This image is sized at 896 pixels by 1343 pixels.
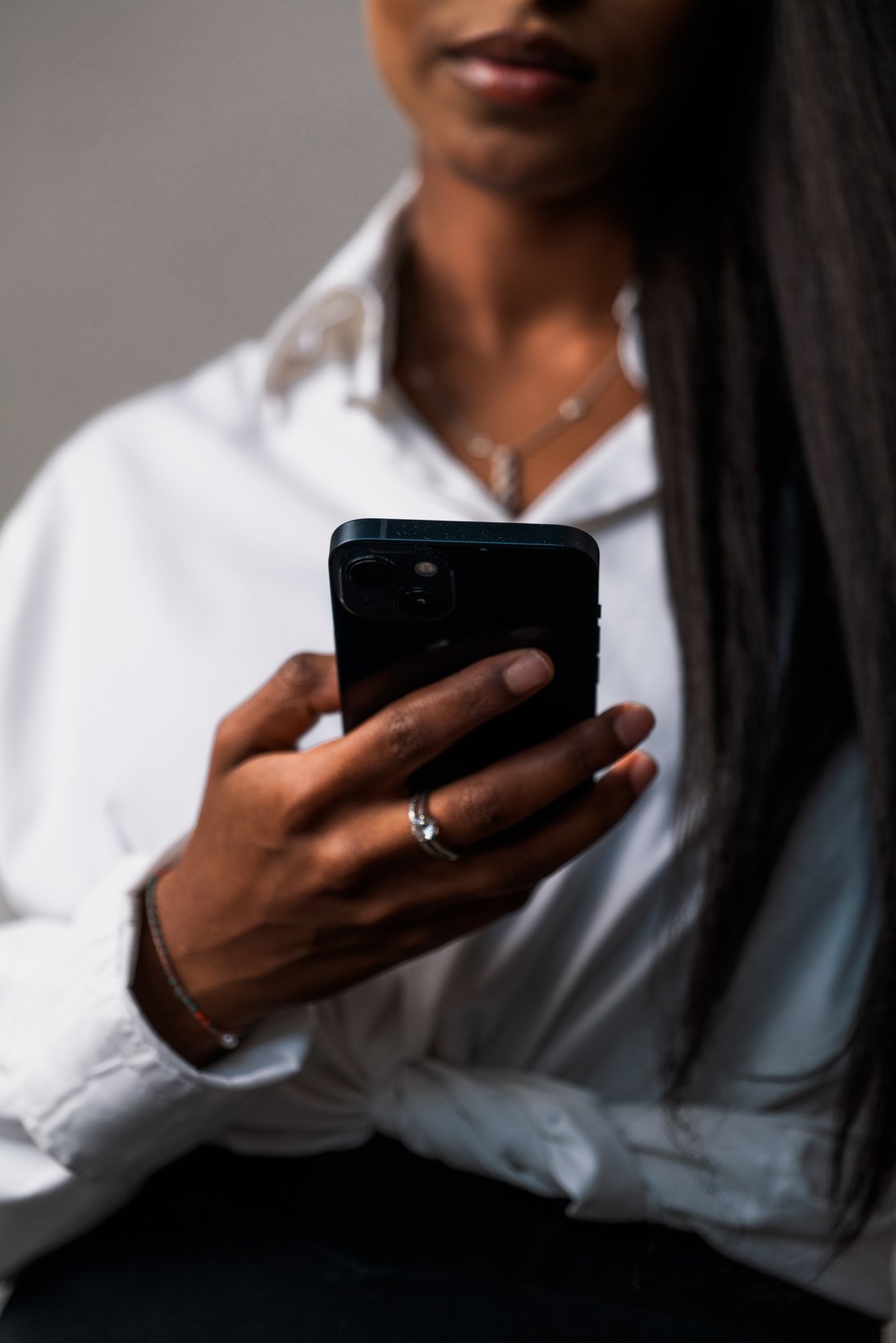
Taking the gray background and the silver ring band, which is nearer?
the silver ring band

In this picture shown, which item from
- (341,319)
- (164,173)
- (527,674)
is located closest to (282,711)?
(527,674)

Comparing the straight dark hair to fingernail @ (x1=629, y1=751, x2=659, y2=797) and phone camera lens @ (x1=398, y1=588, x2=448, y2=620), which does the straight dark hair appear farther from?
phone camera lens @ (x1=398, y1=588, x2=448, y2=620)

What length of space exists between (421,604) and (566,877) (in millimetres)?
293

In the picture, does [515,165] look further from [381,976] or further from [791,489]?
[381,976]

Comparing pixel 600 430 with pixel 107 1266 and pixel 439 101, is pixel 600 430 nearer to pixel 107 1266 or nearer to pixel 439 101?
pixel 439 101

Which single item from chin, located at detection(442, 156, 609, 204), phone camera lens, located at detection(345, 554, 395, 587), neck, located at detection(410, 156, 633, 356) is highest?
chin, located at detection(442, 156, 609, 204)

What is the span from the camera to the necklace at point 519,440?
0.86 m

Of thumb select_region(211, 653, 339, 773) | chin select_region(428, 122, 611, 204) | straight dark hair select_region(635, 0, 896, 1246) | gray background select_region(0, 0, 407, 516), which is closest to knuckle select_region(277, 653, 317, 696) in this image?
thumb select_region(211, 653, 339, 773)

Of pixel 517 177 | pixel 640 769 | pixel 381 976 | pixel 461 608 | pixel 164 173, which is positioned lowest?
pixel 381 976

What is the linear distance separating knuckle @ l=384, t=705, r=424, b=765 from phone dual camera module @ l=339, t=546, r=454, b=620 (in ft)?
0.12

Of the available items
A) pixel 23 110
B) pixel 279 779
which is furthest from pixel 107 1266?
pixel 23 110

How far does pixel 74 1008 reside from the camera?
0.63 meters

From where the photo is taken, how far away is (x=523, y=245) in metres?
0.91

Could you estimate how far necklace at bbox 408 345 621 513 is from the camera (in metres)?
0.86
